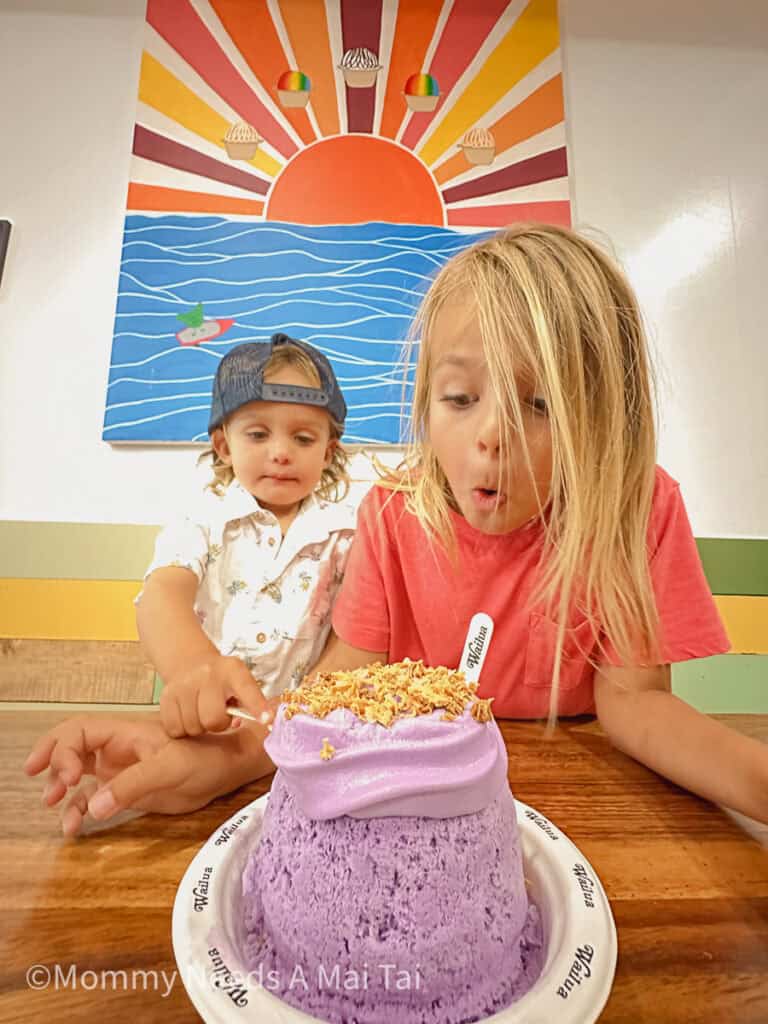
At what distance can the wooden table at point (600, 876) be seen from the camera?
12.9 inches

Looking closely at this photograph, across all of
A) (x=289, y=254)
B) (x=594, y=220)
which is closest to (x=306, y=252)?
(x=289, y=254)

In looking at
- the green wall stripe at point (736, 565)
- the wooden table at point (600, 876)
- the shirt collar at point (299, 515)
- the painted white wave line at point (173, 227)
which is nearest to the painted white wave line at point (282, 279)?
the painted white wave line at point (173, 227)

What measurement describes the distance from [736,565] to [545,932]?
164 cm

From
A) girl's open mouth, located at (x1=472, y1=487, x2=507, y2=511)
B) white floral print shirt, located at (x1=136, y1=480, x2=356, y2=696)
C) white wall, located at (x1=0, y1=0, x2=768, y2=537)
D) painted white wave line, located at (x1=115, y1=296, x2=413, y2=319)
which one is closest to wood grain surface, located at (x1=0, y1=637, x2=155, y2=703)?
white wall, located at (x1=0, y1=0, x2=768, y2=537)

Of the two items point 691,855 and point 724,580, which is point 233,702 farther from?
point 724,580

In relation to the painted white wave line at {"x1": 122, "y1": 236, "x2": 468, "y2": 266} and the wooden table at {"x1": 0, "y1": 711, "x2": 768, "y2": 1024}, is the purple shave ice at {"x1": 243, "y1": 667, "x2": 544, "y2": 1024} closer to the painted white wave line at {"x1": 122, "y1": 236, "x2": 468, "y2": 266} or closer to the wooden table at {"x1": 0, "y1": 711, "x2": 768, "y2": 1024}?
the wooden table at {"x1": 0, "y1": 711, "x2": 768, "y2": 1024}

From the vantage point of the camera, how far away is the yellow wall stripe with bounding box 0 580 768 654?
5.06 ft

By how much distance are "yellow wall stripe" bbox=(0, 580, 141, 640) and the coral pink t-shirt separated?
91cm

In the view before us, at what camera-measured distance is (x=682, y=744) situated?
1.87ft

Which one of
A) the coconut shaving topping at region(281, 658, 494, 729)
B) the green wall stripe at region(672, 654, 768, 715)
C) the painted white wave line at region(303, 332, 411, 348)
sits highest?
the painted white wave line at region(303, 332, 411, 348)

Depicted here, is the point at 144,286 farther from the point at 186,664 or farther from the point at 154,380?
the point at 186,664

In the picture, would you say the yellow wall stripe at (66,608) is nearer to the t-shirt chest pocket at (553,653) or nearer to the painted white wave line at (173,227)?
the painted white wave line at (173,227)

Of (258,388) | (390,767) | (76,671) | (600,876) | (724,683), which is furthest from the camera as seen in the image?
(724,683)

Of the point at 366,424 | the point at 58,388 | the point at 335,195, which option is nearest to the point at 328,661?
the point at 366,424
